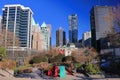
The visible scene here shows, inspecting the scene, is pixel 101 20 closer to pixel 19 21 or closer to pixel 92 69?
pixel 19 21

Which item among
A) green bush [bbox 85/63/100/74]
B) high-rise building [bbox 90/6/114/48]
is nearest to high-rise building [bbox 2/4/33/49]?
high-rise building [bbox 90/6/114/48]

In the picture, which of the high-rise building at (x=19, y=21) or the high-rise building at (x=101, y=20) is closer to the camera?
the high-rise building at (x=101, y=20)

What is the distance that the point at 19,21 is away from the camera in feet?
301

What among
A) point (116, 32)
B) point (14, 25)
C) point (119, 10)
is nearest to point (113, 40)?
point (116, 32)

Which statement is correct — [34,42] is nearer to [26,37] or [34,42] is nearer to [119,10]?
[26,37]

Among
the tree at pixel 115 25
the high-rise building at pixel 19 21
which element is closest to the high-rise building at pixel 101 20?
the tree at pixel 115 25

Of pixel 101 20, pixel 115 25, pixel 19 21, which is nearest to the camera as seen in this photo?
pixel 115 25

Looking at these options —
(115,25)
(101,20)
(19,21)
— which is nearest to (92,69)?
(115,25)

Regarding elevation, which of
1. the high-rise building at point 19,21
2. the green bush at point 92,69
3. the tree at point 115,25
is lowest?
the green bush at point 92,69

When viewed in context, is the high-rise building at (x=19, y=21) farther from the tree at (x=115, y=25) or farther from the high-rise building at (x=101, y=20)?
the tree at (x=115, y=25)

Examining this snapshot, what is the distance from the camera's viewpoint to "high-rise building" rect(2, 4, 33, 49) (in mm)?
87338

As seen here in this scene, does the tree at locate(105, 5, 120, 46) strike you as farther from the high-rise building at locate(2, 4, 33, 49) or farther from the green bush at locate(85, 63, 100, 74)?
the high-rise building at locate(2, 4, 33, 49)

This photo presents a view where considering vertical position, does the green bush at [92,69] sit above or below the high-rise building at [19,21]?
below

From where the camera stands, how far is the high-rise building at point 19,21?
287ft
